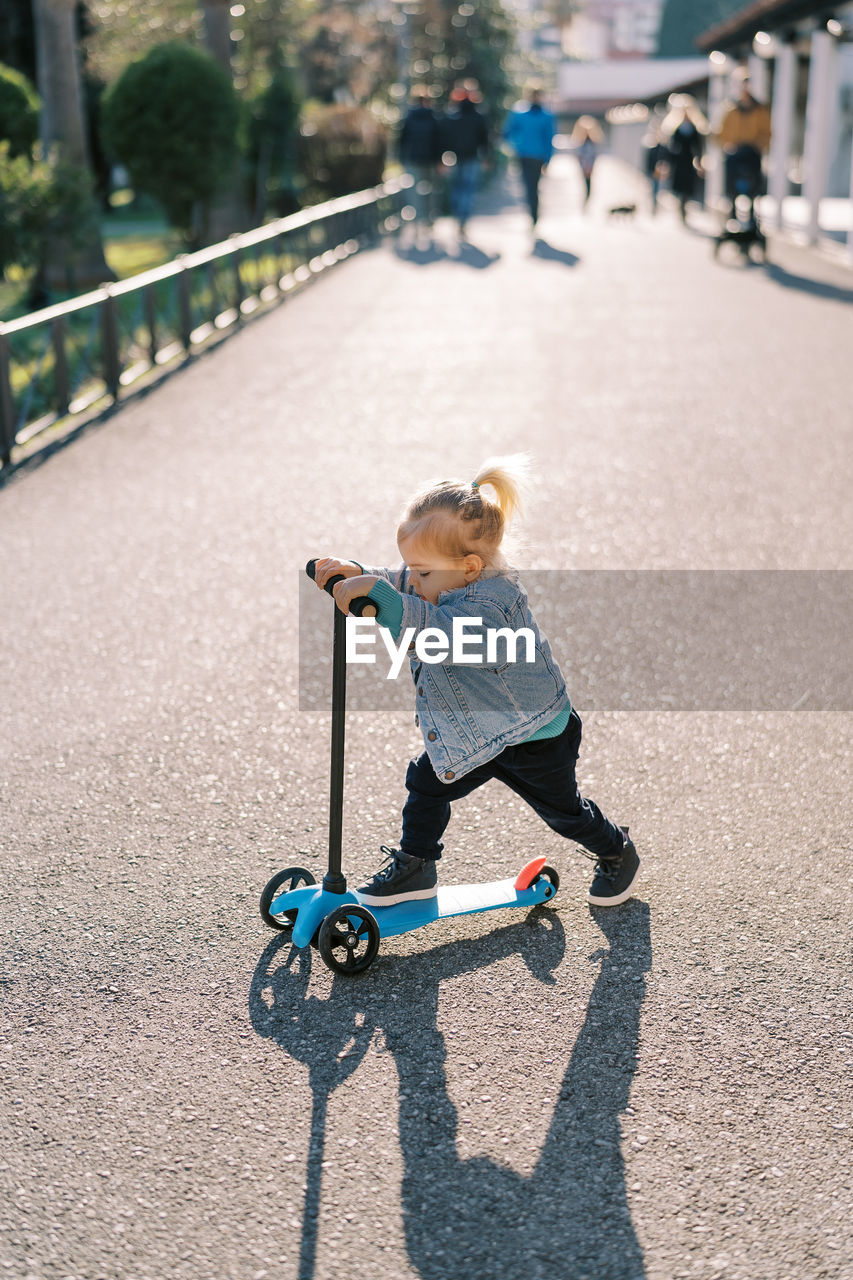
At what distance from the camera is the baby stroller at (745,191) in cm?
1862

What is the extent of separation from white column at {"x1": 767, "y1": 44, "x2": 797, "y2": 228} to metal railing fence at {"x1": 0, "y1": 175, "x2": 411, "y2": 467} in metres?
9.59

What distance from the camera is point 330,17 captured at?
4666cm

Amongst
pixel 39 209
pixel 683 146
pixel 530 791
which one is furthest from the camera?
pixel 683 146

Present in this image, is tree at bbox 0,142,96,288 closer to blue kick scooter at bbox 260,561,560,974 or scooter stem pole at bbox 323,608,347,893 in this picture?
blue kick scooter at bbox 260,561,560,974

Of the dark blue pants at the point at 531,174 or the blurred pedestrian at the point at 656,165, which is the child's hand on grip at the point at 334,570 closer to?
the dark blue pants at the point at 531,174

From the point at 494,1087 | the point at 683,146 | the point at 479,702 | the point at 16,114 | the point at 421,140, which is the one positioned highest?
the point at 479,702

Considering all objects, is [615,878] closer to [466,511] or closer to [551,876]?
[551,876]

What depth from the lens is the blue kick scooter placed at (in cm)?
332

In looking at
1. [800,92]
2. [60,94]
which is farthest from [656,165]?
[60,94]

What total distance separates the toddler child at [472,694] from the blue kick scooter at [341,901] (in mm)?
67

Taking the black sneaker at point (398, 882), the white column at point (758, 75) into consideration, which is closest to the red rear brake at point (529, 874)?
the black sneaker at point (398, 882)

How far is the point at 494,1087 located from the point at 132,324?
9687mm

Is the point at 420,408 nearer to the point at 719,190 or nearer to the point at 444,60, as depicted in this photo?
the point at 719,190

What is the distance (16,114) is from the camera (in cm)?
1894
